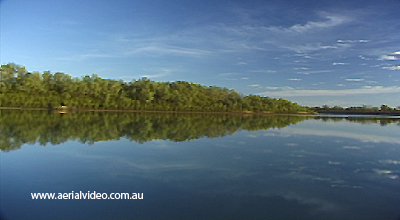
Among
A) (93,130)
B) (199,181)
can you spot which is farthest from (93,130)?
(199,181)

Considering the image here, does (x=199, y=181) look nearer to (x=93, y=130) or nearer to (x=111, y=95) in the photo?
(x=93, y=130)

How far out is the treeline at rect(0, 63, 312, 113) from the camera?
82.2 m

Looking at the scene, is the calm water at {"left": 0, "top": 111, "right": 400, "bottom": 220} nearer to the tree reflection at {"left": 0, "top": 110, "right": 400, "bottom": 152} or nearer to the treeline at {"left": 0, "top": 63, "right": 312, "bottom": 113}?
the tree reflection at {"left": 0, "top": 110, "right": 400, "bottom": 152}

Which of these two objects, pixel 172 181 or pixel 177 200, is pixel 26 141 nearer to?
pixel 172 181

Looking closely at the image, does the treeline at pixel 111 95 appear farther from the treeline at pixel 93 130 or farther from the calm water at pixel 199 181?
the calm water at pixel 199 181

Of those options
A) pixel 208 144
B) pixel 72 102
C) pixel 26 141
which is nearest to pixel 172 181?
pixel 208 144

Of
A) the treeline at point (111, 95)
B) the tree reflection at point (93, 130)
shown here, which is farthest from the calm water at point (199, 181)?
the treeline at point (111, 95)

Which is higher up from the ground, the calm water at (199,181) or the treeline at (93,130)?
the treeline at (93,130)

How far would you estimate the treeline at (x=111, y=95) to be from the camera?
3236 inches

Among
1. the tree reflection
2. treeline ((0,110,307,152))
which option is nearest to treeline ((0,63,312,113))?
the tree reflection

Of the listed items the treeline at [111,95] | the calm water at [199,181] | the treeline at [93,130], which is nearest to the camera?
the calm water at [199,181]

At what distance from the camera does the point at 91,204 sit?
7828 millimetres

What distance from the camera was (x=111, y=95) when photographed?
95000 millimetres

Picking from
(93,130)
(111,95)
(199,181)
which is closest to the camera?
(199,181)
